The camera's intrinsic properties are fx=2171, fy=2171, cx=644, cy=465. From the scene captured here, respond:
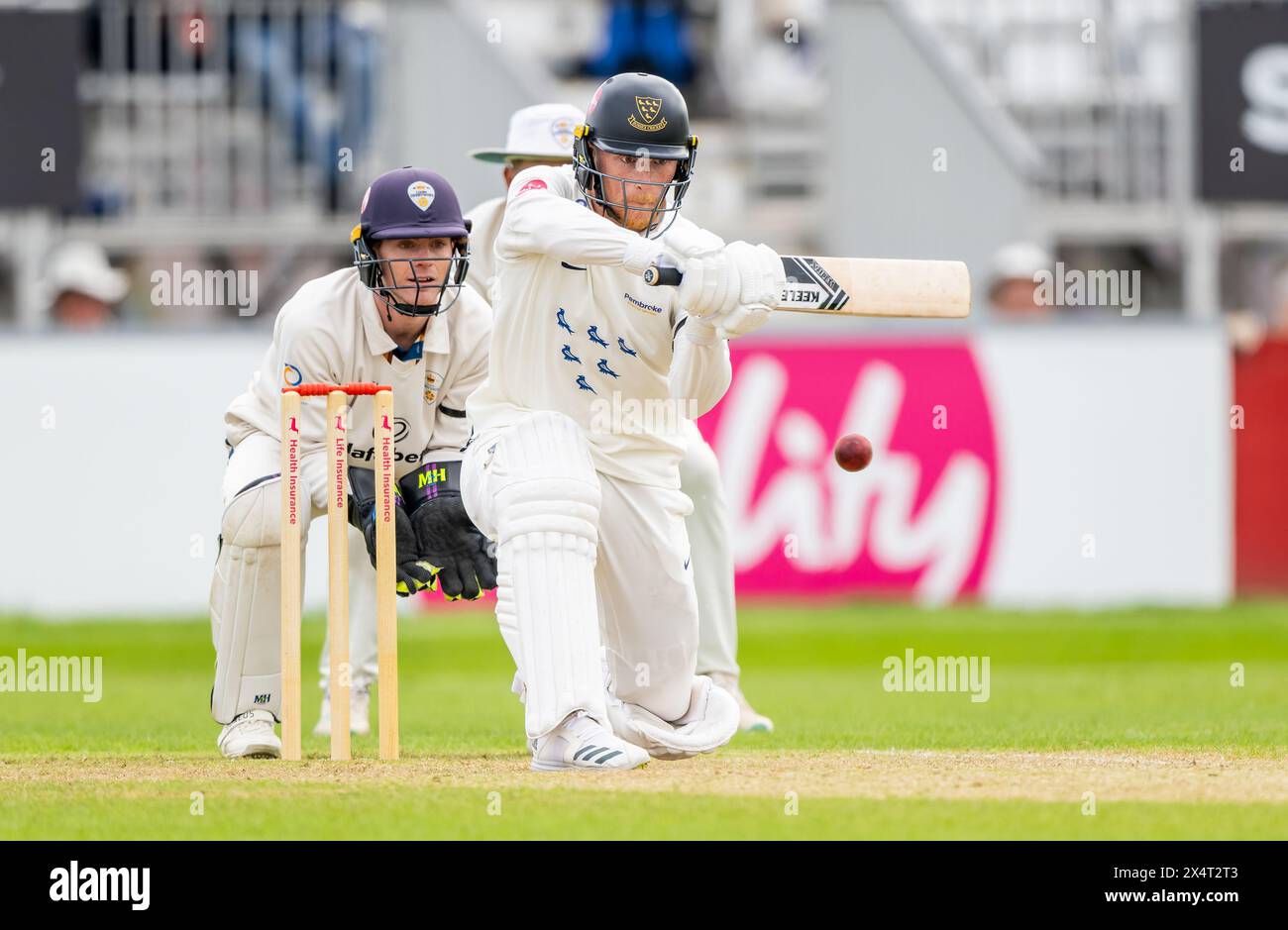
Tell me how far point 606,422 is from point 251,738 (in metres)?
1.43

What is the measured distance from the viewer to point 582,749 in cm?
558

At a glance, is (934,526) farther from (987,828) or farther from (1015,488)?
(987,828)

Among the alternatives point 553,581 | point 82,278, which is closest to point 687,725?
point 553,581

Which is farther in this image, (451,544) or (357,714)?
(357,714)

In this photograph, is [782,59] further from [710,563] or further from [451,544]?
[451,544]

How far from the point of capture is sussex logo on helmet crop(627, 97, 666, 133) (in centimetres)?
576

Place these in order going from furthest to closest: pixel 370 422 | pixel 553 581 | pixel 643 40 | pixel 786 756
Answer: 1. pixel 643 40
2. pixel 370 422
3. pixel 786 756
4. pixel 553 581

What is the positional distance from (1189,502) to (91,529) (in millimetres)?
6144

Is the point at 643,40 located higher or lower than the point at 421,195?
higher

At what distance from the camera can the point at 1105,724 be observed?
7.39 m

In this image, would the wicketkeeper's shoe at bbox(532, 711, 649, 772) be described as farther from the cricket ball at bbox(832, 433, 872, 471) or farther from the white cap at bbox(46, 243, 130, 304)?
the white cap at bbox(46, 243, 130, 304)

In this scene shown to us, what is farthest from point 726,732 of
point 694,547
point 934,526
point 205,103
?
point 205,103

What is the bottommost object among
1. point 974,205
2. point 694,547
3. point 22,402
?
point 694,547

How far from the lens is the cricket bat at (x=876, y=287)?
18.9ft
